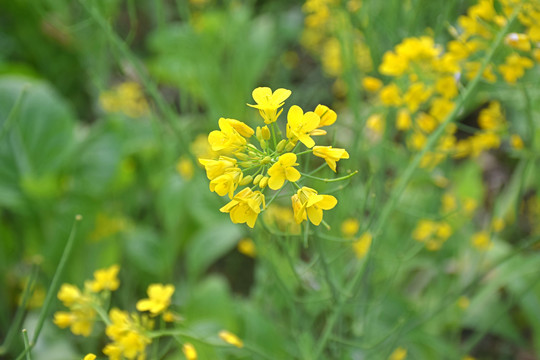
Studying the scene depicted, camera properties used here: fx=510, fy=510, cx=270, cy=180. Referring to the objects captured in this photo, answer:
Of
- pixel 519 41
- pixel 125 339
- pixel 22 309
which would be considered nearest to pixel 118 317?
pixel 125 339

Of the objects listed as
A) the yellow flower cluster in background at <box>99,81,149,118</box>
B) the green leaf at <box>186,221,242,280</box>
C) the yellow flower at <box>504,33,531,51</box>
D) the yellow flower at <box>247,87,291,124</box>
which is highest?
the yellow flower at <box>247,87,291,124</box>

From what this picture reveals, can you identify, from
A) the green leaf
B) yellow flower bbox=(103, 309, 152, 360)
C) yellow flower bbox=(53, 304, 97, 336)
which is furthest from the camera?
the green leaf

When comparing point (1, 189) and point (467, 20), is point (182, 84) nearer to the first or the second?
point (1, 189)

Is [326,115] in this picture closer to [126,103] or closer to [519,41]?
[519,41]

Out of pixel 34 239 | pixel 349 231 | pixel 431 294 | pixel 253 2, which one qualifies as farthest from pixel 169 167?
pixel 253 2

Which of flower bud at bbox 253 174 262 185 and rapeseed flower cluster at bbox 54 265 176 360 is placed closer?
flower bud at bbox 253 174 262 185

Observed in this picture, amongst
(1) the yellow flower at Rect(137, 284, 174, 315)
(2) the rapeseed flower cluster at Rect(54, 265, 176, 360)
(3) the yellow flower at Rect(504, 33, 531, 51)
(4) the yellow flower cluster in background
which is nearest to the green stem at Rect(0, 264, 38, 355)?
(2) the rapeseed flower cluster at Rect(54, 265, 176, 360)

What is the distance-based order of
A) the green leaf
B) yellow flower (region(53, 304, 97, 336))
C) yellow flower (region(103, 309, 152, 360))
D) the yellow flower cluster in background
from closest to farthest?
1. yellow flower (region(103, 309, 152, 360))
2. yellow flower (region(53, 304, 97, 336))
3. the green leaf
4. the yellow flower cluster in background

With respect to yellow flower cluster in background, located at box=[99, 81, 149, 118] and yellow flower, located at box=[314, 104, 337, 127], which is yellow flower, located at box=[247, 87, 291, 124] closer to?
yellow flower, located at box=[314, 104, 337, 127]
